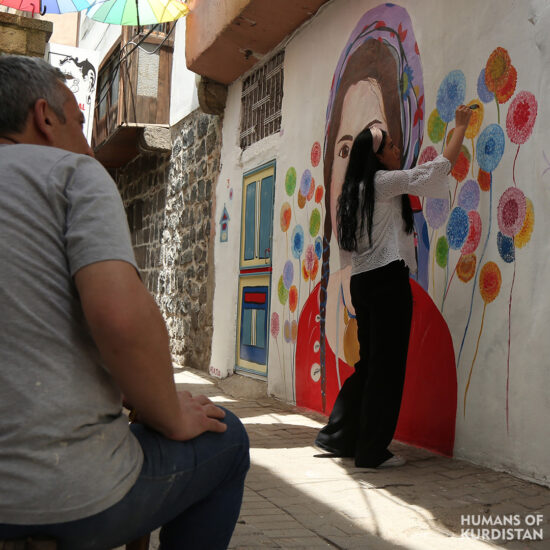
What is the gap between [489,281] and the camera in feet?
10.8

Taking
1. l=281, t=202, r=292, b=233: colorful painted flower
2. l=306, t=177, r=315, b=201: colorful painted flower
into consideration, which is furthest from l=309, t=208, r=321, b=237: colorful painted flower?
l=281, t=202, r=292, b=233: colorful painted flower

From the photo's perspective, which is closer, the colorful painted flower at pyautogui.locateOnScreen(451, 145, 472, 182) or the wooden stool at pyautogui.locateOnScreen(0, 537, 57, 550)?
the wooden stool at pyautogui.locateOnScreen(0, 537, 57, 550)

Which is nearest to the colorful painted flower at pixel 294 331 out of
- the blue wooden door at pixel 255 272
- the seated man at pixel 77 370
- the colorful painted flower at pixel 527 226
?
the blue wooden door at pixel 255 272

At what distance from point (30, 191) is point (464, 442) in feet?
9.55

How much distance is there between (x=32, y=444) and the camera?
0.99 meters

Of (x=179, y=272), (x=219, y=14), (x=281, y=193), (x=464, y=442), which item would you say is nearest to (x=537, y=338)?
(x=464, y=442)

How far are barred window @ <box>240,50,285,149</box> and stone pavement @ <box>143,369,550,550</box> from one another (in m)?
3.57

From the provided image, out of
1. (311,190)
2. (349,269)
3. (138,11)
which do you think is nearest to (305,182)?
(311,190)

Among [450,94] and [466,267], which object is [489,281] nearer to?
[466,267]

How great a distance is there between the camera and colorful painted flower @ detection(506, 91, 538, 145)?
10.3 feet

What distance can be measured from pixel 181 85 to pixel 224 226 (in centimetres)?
265

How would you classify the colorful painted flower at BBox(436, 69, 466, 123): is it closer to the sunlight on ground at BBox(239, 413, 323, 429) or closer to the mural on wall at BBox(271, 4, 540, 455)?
the mural on wall at BBox(271, 4, 540, 455)

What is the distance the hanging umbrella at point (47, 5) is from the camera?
6746mm

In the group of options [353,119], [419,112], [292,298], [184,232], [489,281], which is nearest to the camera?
[489,281]
